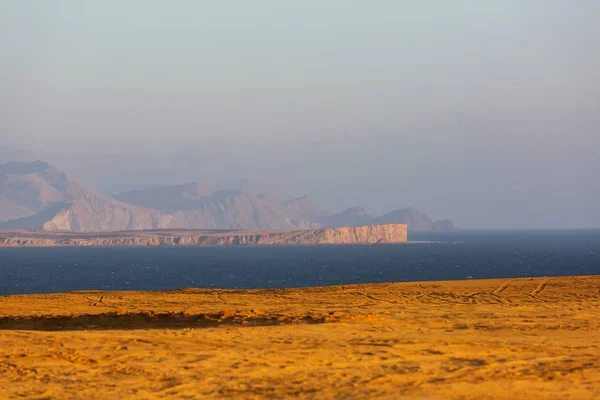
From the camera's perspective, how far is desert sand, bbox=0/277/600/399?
13.7 meters

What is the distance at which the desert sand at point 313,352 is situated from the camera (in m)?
13.7

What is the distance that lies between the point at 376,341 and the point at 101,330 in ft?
29.7

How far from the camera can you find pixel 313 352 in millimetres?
17000

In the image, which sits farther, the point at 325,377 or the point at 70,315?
the point at 70,315

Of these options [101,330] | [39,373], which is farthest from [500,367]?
[101,330]

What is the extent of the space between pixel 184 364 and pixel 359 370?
392 cm

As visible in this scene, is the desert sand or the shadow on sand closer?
the desert sand

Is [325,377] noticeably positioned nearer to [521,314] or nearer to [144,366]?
[144,366]

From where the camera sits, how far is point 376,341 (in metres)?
18.5

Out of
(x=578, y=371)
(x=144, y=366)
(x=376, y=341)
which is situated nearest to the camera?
(x=578, y=371)

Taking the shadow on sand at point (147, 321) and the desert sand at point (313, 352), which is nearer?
the desert sand at point (313, 352)

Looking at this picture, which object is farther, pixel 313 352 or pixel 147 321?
pixel 147 321

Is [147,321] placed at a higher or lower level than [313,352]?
lower

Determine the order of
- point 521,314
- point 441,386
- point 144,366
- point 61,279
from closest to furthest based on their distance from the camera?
point 441,386 < point 144,366 < point 521,314 < point 61,279
